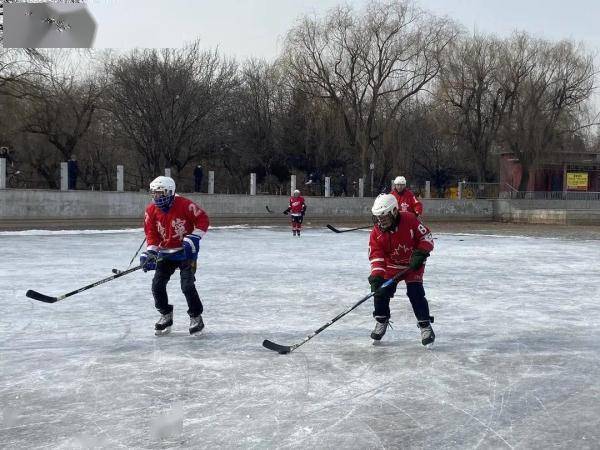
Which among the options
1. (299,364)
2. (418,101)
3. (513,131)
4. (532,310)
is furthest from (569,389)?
(418,101)

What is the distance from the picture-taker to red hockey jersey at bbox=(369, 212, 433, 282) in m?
5.10

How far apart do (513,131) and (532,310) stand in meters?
28.6

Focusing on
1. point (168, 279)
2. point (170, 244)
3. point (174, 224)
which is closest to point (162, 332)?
point (168, 279)

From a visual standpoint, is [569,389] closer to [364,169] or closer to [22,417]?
[22,417]

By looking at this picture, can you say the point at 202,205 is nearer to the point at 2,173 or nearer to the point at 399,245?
the point at 2,173

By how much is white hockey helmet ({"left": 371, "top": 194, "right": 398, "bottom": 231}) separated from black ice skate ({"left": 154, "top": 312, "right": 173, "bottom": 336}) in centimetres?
205

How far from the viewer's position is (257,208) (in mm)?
27562

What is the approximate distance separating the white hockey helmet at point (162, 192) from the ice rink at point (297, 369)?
44.9 inches

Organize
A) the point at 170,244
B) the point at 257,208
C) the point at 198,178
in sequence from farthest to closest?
the point at 257,208
the point at 198,178
the point at 170,244

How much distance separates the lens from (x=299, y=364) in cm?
463

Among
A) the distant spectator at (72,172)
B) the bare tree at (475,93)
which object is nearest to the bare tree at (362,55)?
the bare tree at (475,93)

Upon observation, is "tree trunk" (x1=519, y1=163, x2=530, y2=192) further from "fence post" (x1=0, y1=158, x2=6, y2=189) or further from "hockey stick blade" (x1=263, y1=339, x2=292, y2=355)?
"hockey stick blade" (x1=263, y1=339, x2=292, y2=355)

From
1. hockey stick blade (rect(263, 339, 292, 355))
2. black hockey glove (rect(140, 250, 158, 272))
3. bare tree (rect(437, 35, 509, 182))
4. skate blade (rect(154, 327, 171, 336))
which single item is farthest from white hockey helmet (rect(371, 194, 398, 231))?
bare tree (rect(437, 35, 509, 182))

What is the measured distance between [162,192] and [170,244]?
457mm
